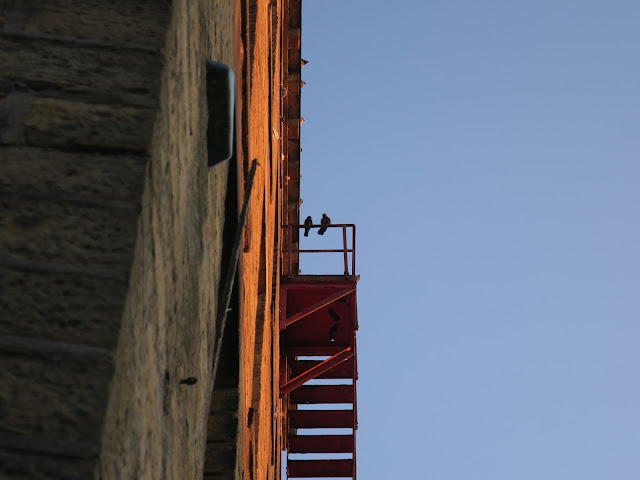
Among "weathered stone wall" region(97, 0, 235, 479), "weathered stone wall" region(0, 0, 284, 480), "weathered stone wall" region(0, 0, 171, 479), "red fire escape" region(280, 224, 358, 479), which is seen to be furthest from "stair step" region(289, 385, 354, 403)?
"weathered stone wall" region(0, 0, 171, 479)

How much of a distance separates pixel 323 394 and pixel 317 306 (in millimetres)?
1557

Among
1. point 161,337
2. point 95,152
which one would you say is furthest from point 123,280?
point 161,337

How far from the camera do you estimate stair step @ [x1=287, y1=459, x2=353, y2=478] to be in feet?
38.4

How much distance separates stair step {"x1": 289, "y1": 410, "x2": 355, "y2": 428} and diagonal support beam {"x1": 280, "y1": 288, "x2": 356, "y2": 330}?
1466 mm

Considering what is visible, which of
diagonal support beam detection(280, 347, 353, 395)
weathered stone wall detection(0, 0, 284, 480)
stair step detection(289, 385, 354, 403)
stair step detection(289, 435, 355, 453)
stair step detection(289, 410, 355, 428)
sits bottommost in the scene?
weathered stone wall detection(0, 0, 284, 480)

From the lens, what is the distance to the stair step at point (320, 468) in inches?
461

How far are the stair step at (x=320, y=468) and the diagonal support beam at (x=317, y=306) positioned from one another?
1971mm

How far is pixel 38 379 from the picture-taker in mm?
1202

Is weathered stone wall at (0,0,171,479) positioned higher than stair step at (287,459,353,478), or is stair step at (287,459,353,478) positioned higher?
stair step at (287,459,353,478)

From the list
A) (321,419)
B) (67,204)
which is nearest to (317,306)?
(321,419)

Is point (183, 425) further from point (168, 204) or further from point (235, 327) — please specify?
point (235, 327)

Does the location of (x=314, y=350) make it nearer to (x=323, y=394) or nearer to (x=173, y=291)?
(x=323, y=394)

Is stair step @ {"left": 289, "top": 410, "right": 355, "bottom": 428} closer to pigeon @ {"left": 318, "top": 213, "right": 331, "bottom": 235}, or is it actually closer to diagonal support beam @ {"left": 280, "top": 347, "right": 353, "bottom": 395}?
diagonal support beam @ {"left": 280, "top": 347, "right": 353, "bottom": 395}

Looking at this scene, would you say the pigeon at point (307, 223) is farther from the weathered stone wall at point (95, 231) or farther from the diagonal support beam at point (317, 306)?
the weathered stone wall at point (95, 231)
